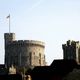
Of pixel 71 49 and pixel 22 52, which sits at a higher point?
pixel 71 49

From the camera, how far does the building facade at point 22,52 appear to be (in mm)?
128625

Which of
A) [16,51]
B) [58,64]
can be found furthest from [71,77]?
[16,51]

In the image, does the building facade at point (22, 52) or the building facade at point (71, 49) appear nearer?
the building facade at point (71, 49)

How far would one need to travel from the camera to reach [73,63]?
80.2 m

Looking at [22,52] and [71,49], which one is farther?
[22,52]

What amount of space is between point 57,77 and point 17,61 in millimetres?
54489

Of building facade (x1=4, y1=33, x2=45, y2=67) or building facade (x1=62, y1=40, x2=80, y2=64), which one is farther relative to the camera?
building facade (x1=4, y1=33, x2=45, y2=67)

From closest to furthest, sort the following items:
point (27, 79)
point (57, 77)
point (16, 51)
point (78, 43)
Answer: point (27, 79)
point (57, 77)
point (78, 43)
point (16, 51)

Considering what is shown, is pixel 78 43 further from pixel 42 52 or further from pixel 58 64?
pixel 58 64

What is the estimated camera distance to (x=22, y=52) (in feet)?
425

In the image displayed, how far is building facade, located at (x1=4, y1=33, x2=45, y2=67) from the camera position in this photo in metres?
129

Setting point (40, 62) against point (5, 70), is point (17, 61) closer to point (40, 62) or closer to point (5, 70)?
point (40, 62)

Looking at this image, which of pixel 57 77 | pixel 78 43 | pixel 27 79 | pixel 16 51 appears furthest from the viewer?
pixel 16 51

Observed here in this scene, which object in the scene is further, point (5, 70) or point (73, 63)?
point (5, 70)
